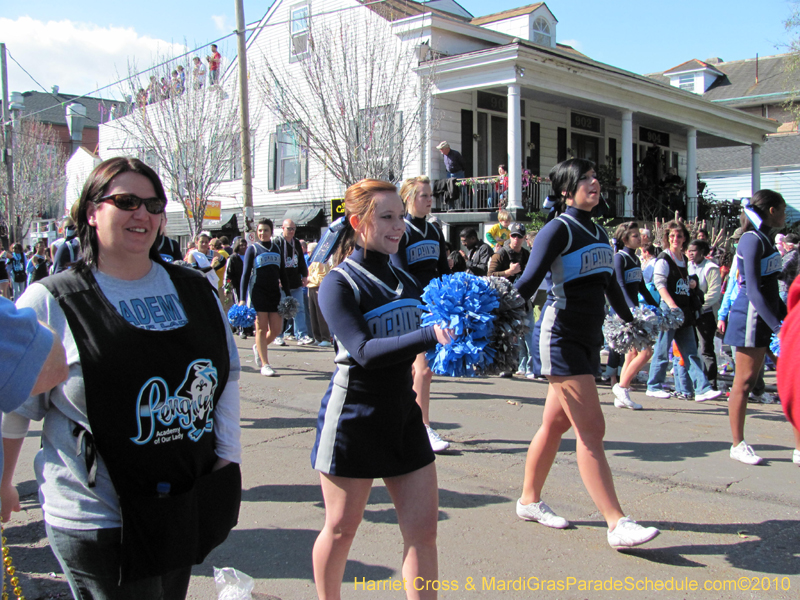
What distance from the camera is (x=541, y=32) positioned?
22656 mm

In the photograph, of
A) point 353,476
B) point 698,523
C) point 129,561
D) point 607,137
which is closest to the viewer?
point 129,561

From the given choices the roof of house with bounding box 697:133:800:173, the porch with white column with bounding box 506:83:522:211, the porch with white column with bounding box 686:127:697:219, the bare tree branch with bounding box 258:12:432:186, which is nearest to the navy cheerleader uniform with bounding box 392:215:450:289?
the bare tree branch with bounding box 258:12:432:186

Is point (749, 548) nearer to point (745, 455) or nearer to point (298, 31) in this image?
point (745, 455)

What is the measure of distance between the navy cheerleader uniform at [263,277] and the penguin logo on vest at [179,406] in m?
6.86

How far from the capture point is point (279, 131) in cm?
2161

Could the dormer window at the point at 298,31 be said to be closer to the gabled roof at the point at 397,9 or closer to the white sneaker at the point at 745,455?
the gabled roof at the point at 397,9

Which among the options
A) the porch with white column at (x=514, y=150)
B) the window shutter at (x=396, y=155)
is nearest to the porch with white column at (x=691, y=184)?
the porch with white column at (x=514, y=150)

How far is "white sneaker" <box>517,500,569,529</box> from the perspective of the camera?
3.98 meters

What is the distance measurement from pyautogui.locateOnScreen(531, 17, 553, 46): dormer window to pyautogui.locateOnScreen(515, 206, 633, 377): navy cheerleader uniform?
20.6 m

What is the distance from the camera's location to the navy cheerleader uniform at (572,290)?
370cm

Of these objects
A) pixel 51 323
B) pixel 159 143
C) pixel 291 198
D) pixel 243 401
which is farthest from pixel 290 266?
pixel 159 143

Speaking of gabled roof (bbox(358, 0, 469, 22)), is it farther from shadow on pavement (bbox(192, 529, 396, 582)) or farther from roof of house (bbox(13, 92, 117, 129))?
roof of house (bbox(13, 92, 117, 129))

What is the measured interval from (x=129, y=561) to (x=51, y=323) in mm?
712

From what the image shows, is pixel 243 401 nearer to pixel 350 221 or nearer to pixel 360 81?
pixel 350 221
